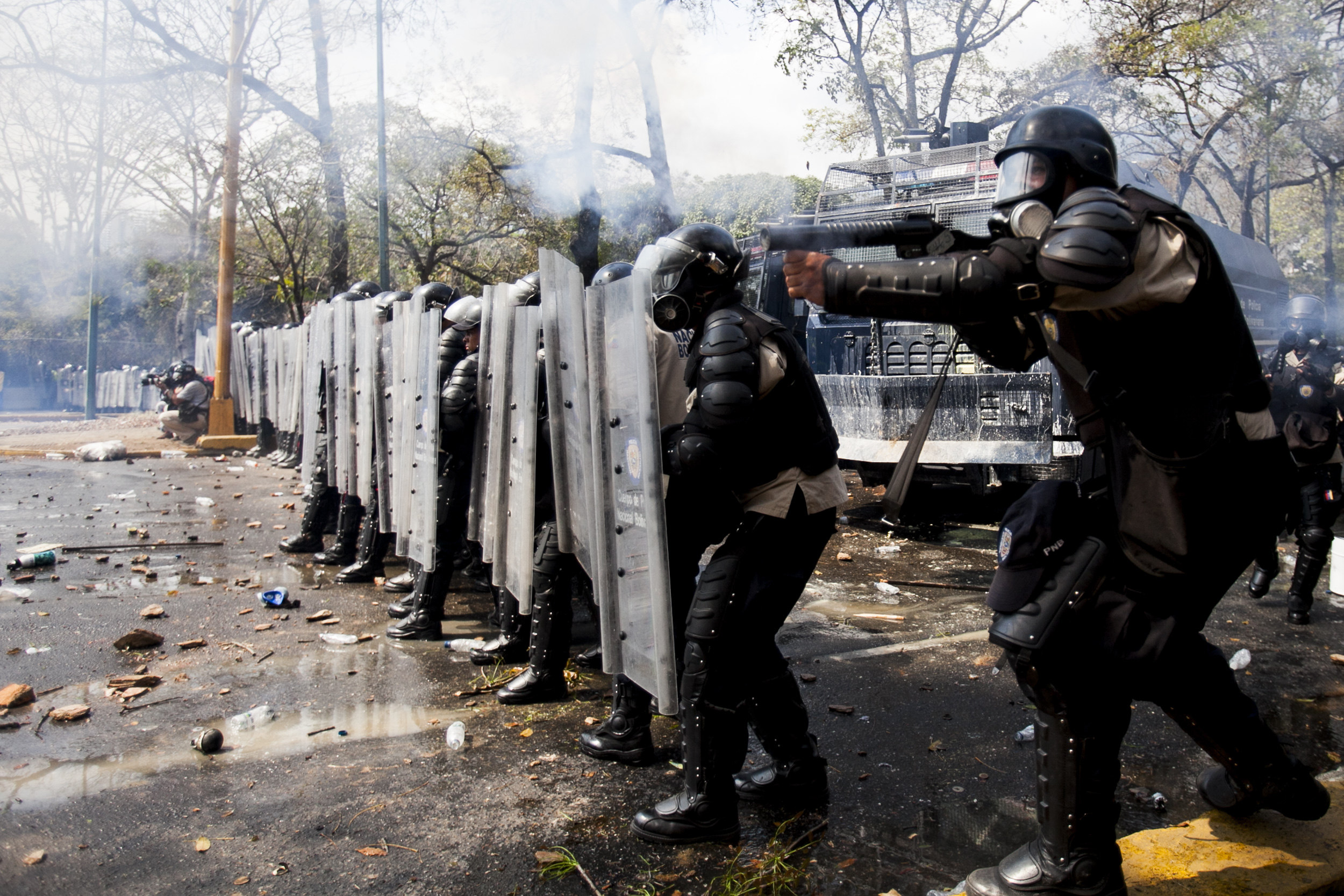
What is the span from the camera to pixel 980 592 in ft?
20.1

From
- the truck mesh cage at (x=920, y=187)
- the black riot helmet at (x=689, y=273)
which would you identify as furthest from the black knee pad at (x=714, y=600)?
the truck mesh cage at (x=920, y=187)

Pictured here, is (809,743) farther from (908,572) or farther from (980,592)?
(908,572)

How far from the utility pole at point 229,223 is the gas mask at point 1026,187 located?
1448 cm

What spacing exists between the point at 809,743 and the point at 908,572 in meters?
3.89

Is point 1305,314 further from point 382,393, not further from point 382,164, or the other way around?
point 382,164

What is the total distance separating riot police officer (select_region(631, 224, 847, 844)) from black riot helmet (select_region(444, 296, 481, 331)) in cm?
217

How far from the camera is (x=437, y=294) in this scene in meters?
6.14

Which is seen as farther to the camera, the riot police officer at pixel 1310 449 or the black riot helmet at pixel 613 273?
the riot police officer at pixel 1310 449

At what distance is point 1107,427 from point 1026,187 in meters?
0.59

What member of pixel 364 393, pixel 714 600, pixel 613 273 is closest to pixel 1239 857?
pixel 714 600

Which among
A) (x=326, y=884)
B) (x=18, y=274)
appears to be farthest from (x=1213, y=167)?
(x=18, y=274)

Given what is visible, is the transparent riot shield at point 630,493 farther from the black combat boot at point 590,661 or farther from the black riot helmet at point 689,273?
the black combat boot at point 590,661

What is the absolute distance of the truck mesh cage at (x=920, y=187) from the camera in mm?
8984

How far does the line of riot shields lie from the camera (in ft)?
9.57
